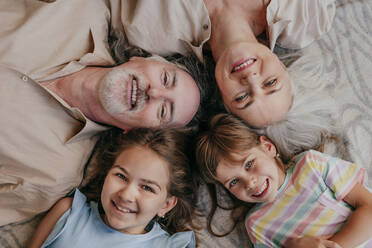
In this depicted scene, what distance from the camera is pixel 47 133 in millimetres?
1571

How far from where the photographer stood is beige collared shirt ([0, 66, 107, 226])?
1.52 meters

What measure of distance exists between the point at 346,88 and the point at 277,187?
677 millimetres

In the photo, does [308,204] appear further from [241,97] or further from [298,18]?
[298,18]

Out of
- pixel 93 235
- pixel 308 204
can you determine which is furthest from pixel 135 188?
pixel 308 204

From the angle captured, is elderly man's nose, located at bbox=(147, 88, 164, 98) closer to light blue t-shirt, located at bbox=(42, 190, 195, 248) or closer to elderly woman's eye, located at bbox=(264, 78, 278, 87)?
elderly woman's eye, located at bbox=(264, 78, 278, 87)

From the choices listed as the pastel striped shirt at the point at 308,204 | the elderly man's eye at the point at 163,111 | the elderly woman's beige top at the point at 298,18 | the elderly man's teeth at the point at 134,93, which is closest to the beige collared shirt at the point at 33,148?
the elderly man's teeth at the point at 134,93

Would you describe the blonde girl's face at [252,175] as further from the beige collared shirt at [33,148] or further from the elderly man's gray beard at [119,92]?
the beige collared shirt at [33,148]

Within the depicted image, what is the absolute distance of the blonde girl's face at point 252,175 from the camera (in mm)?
1484

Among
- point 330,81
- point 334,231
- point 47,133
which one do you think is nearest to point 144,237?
point 47,133

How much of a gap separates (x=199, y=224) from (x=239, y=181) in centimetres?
34

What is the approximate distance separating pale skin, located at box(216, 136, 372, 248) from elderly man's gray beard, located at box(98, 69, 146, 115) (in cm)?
48

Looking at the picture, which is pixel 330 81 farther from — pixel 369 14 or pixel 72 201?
pixel 72 201

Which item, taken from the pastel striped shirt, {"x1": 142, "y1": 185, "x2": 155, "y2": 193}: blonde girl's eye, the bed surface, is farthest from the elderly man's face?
the pastel striped shirt

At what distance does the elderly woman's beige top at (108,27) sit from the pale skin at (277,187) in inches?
24.7
